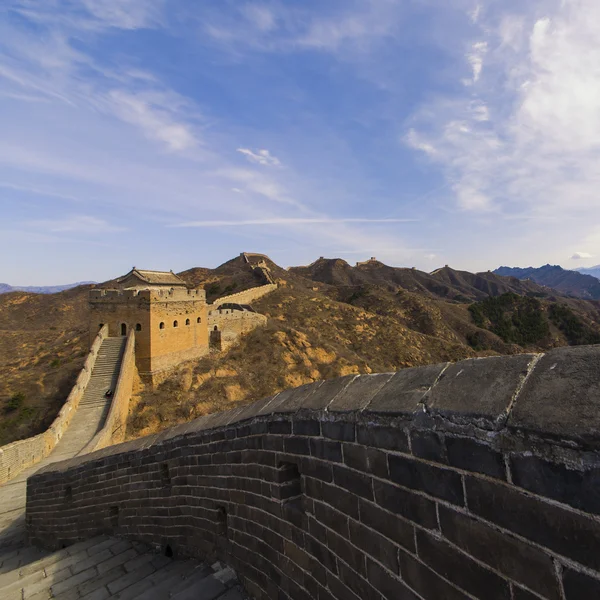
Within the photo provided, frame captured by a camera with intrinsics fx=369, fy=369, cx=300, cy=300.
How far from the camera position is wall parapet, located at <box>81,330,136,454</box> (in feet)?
47.4

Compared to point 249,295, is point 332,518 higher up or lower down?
lower down

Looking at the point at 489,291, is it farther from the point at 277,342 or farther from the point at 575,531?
the point at 575,531

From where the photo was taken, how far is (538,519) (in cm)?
155

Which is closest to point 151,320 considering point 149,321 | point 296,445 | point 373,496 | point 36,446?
point 149,321

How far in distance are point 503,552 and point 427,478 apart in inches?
18.6

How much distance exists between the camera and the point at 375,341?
35469 millimetres

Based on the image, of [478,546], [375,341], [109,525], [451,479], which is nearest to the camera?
[478,546]

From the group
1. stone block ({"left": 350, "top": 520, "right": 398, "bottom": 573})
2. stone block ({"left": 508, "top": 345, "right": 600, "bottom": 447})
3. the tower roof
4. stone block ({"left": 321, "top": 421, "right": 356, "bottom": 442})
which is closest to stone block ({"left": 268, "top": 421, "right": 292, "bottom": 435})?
stone block ({"left": 321, "top": 421, "right": 356, "bottom": 442})

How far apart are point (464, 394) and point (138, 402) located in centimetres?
2002

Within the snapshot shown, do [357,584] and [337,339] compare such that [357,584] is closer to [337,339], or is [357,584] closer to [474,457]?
[474,457]

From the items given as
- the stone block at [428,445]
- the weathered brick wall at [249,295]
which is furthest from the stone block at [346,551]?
the weathered brick wall at [249,295]

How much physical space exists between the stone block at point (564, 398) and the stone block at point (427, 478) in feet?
1.71

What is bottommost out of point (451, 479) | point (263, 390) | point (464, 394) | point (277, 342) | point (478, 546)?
point (263, 390)

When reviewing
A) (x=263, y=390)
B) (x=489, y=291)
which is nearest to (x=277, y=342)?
(x=263, y=390)
